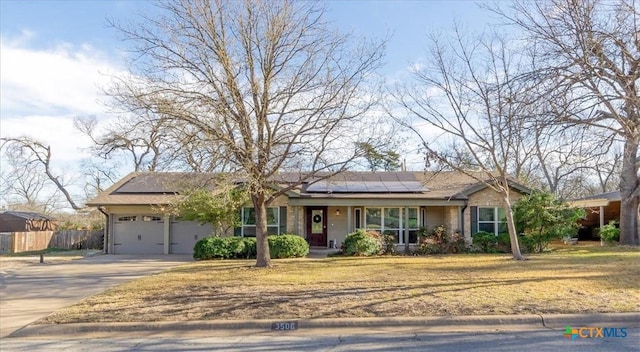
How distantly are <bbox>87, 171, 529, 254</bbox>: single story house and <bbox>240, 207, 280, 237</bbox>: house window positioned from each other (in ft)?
0.15

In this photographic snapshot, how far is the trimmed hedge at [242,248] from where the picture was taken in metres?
19.6

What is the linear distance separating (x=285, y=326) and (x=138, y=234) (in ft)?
60.3

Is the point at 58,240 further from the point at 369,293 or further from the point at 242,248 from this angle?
the point at 369,293

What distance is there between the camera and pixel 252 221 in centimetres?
2286

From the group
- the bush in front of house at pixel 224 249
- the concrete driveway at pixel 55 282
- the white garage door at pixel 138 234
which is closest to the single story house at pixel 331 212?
the white garage door at pixel 138 234

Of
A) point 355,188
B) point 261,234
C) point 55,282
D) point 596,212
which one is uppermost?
point 355,188

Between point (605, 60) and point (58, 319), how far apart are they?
11.5 m

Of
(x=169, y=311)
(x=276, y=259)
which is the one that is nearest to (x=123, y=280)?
(x=169, y=311)

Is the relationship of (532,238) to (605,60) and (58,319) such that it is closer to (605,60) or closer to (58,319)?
(605,60)

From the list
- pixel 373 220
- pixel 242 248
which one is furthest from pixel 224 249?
pixel 373 220

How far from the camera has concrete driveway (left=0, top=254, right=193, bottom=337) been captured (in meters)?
9.76

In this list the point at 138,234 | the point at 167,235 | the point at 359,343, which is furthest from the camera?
the point at 138,234

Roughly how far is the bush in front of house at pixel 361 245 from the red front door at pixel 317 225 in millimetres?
4124

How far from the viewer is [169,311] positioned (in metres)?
9.02
